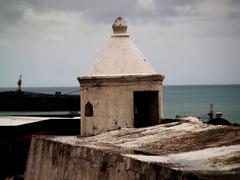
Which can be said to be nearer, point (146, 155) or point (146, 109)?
point (146, 155)

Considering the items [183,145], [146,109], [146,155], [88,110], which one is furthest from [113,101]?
[146,155]

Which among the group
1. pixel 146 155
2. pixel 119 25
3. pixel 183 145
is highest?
pixel 119 25

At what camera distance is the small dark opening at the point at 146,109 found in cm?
1520

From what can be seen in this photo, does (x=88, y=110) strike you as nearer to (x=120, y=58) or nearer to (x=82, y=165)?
(x=120, y=58)

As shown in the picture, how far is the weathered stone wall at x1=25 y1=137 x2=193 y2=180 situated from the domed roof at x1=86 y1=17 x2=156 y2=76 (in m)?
2.35

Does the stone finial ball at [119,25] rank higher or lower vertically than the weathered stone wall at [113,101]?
higher

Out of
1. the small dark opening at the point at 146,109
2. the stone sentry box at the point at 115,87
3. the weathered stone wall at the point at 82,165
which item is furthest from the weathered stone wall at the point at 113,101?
the weathered stone wall at the point at 82,165

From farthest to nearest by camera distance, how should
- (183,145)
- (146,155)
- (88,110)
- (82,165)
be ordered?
1. (88,110)
2. (82,165)
3. (183,145)
4. (146,155)

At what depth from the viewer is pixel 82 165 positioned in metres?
10.8

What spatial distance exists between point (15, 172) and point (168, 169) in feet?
36.9

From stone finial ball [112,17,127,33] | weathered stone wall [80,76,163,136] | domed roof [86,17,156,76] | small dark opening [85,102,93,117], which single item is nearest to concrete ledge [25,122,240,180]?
weathered stone wall [80,76,163,136]

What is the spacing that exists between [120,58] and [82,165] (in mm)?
4581

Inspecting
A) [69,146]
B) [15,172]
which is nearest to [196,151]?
[69,146]

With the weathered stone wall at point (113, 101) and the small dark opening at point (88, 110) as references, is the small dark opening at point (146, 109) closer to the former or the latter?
the weathered stone wall at point (113, 101)
